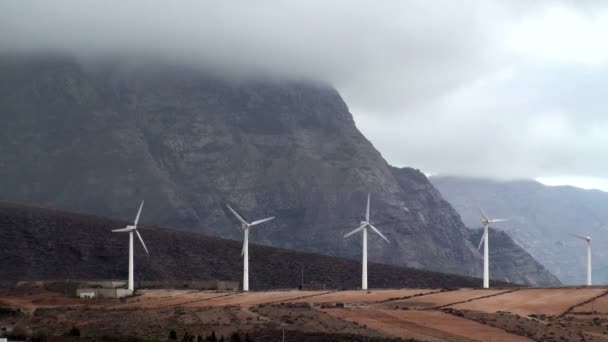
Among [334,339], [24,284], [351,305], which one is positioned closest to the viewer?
[334,339]

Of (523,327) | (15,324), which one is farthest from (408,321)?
(15,324)

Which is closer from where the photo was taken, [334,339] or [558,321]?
[334,339]

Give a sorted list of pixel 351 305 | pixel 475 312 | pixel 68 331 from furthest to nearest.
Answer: pixel 351 305
pixel 475 312
pixel 68 331

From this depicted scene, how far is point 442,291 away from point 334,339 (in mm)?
52690

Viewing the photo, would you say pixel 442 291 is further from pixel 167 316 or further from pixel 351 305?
pixel 167 316

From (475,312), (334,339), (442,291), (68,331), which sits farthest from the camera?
(442,291)

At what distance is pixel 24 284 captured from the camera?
16325cm

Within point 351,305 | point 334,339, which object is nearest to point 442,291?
point 351,305

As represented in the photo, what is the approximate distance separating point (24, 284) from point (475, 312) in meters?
82.2

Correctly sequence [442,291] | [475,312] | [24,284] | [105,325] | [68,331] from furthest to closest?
[24,284], [442,291], [475,312], [105,325], [68,331]

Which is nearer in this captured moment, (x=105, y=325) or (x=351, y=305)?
(x=105, y=325)

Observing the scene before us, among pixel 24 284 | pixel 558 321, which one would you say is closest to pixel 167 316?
pixel 558 321

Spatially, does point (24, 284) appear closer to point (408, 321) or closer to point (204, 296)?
point (204, 296)

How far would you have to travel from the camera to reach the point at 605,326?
9769 centimetres
